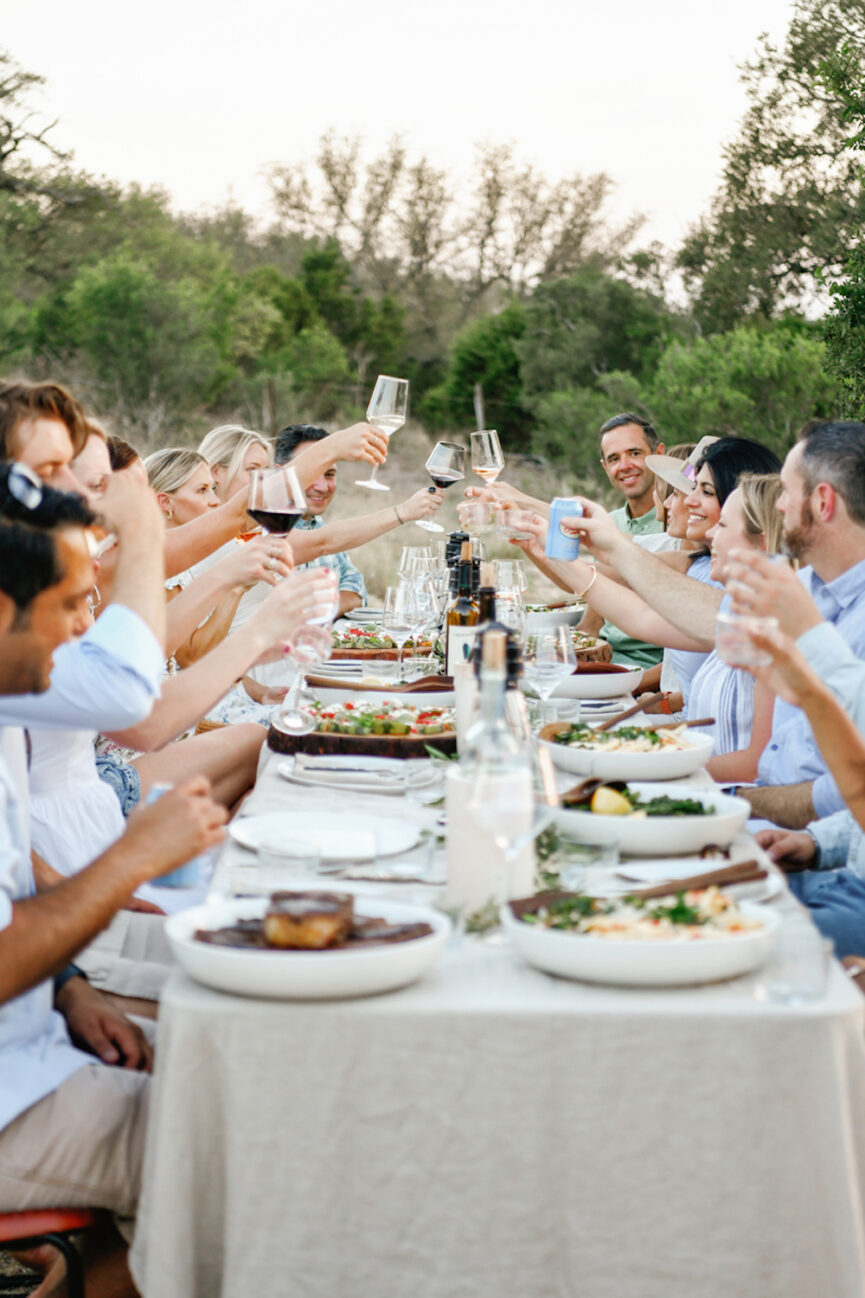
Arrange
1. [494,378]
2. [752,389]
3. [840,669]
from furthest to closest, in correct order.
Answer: [494,378] < [752,389] < [840,669]

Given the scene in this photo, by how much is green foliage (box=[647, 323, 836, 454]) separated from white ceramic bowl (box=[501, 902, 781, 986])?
44.2 ft

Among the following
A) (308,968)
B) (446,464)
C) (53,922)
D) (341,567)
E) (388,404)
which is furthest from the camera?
(341,567)

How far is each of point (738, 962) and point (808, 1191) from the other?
0.80 feet

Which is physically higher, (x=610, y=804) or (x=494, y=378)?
(x=494, y=378)

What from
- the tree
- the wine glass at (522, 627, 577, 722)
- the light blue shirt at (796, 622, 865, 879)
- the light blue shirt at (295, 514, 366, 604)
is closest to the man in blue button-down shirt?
the light blue shirt at (796, 622, 865, 879)

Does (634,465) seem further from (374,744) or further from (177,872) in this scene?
(177,872)

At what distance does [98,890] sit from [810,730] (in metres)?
1.71

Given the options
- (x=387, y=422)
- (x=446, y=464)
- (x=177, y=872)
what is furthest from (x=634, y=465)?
(x=177, y=872)

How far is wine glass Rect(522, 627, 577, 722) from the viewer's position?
2.48 metres

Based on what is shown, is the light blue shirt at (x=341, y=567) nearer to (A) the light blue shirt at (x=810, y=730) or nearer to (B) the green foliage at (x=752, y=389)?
(A) the light blue shirt at (x=810, y=730)

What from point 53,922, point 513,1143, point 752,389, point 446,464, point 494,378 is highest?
point 494,378

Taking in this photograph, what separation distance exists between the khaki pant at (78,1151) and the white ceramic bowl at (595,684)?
1.88 m

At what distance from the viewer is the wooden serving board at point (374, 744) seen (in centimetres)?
258

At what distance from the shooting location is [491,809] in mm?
1529
